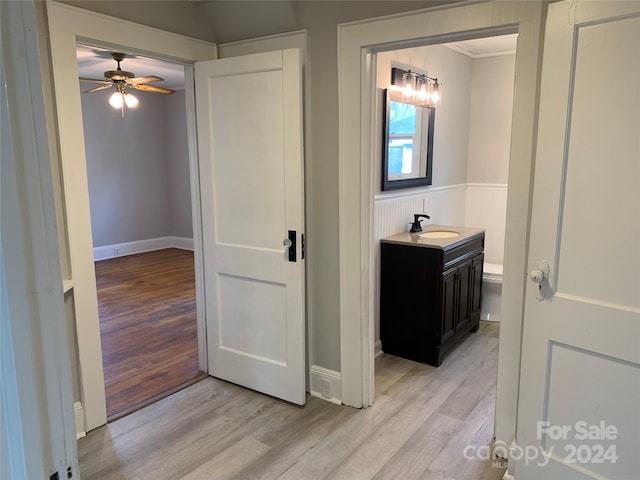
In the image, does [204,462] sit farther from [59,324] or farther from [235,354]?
[59,324]

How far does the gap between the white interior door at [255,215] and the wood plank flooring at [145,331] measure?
0.48m

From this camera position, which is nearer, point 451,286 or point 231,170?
point 231,170

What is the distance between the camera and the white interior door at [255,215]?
Result: 8.25ft

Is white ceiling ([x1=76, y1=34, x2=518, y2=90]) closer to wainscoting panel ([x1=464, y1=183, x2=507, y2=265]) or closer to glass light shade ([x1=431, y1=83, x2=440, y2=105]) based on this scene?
glass light shade ([x1=431, y1=83, x2=440, y2=105])

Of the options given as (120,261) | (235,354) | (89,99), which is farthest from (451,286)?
(89,99)

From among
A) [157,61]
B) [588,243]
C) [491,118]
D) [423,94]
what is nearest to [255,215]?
[588,243]

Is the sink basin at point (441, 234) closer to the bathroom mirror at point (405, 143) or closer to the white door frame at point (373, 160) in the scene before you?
the bathroom mirror at point (405, 143)

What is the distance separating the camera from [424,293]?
3.19 metres

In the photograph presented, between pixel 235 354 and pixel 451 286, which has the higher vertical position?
pixel 451 286

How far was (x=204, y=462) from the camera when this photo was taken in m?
2.23

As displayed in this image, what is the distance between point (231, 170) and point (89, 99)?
14.8 feet

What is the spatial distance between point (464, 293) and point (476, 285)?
0.91 ft

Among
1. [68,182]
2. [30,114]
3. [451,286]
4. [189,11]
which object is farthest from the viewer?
[451,286]

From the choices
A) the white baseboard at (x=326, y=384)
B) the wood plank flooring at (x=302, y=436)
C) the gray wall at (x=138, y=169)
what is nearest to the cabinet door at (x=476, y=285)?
the wood plank flooring at (x=302, y=436)
